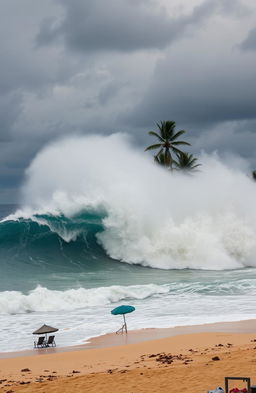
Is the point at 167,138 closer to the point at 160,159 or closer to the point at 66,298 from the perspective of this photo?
the point at 160,159

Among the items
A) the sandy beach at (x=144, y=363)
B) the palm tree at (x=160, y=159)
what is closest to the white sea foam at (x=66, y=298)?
the sandy beach at (x=144, y=363)

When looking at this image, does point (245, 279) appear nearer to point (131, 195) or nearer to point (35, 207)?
point (131, 195)

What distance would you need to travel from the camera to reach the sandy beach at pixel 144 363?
10.5 metres

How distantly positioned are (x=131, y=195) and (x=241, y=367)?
2669 cm


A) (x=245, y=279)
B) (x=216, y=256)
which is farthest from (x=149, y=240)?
(x=245, y=279)

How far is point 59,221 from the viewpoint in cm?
3606

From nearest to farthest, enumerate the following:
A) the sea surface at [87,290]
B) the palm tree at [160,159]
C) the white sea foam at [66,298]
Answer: the sea surface at [87,290]
the white sea foam at [66,298]
the palm tree at [160,159]

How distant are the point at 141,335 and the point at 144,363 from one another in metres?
3.52

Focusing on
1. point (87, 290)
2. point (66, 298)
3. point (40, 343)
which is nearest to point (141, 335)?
point (40, 343)

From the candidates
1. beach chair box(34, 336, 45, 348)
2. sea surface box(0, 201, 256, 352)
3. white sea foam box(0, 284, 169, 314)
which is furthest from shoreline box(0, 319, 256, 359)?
white sea foam box(0, 284, 169, 314)

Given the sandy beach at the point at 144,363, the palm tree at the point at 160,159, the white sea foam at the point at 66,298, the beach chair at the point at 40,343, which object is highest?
the palm tree at the point at 160,159

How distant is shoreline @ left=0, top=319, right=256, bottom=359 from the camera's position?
14562mm

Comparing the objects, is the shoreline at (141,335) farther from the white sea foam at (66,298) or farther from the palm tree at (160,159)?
the palm tree at (160,159)

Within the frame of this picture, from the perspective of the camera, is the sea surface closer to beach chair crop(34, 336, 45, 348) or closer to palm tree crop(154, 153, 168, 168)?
beach chair crop(34, 336, 45, 348)
